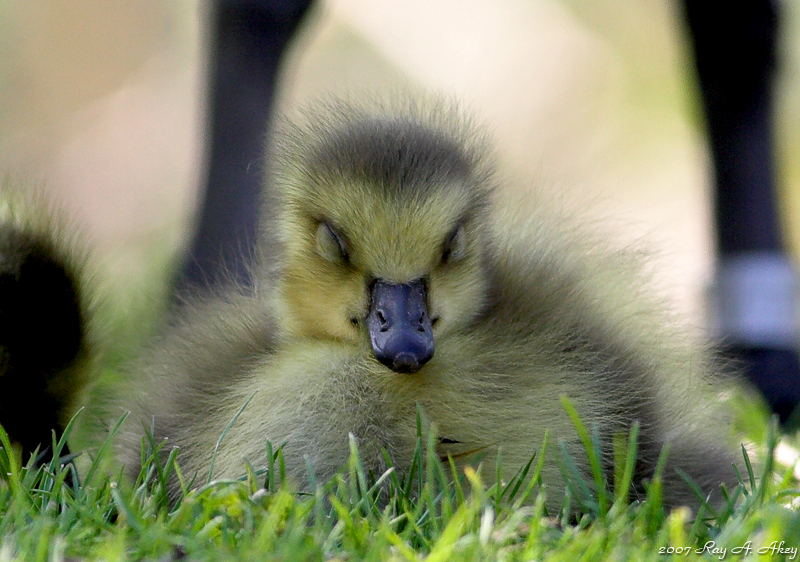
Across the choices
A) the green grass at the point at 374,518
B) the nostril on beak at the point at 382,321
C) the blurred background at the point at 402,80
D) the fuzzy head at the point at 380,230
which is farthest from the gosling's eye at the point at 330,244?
the blurred background at the point at 402,80

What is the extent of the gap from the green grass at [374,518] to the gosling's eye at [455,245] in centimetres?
24

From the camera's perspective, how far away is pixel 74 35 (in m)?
4.62

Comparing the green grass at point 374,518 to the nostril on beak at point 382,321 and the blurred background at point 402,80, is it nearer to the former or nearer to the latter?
the nostril on beak at point 382,321

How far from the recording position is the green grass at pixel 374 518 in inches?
38.9

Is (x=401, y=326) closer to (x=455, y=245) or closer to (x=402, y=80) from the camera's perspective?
(x=455, y=245)

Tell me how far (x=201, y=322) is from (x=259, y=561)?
2.28 ft

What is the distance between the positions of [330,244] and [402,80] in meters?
2.74

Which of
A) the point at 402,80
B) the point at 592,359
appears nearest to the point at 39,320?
the point at 592,359

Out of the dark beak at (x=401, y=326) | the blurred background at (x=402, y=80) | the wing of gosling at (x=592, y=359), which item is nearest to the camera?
the dark beak at (x=401, y=326)

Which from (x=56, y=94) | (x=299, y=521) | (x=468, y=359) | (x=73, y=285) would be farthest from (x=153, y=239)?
(x=299, y=521)

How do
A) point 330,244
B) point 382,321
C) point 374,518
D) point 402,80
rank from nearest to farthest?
point 374,518 → point 382,321 → point 330,244 → point 402,80

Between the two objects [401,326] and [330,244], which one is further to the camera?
[330,244]

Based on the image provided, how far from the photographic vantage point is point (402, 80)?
13.1 ft

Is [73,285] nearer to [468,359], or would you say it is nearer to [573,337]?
[468,359]
